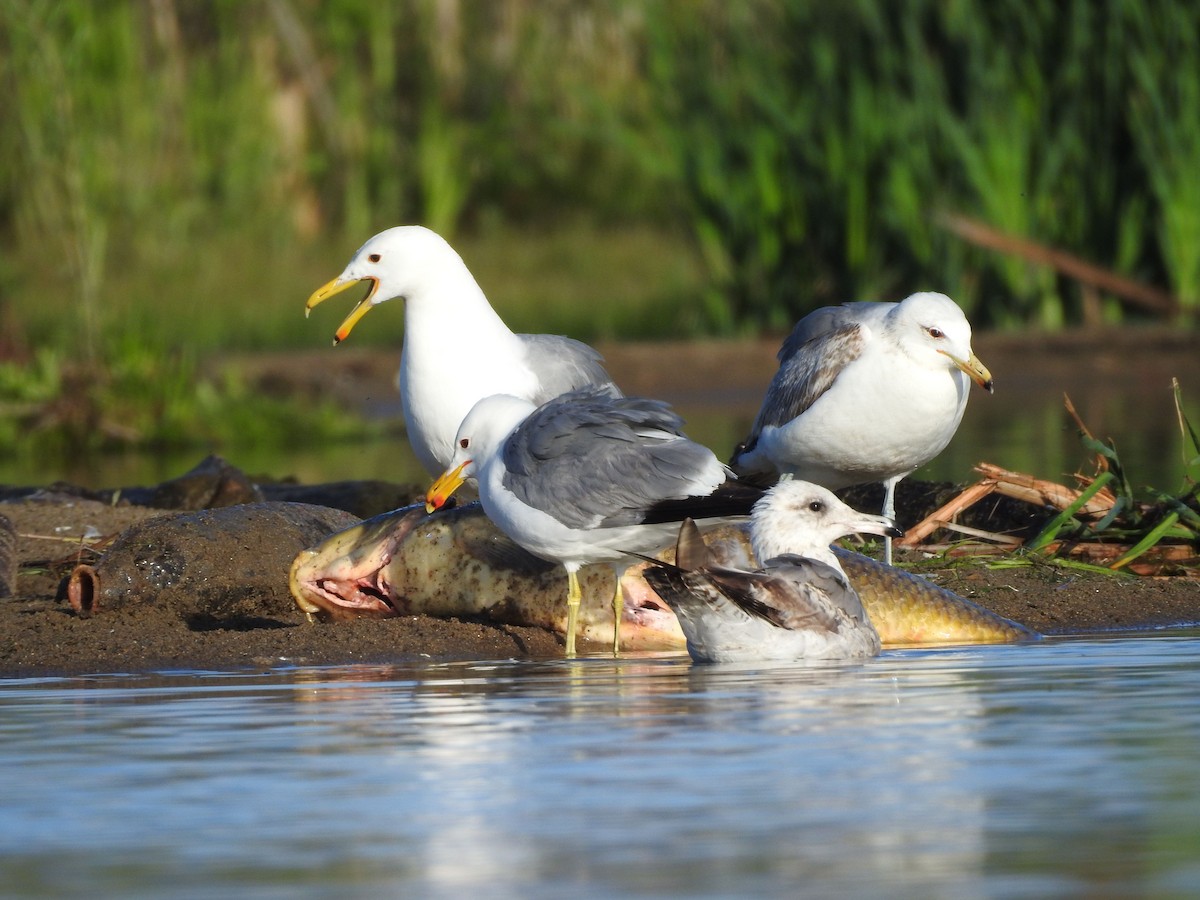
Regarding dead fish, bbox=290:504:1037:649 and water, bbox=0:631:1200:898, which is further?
dead fish, bbox=290:504:1037:649

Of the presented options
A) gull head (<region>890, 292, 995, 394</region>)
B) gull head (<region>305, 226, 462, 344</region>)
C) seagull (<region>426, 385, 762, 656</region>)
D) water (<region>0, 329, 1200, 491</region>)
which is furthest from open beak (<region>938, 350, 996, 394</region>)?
water (<region>0, 329, 1200, 491</region>)

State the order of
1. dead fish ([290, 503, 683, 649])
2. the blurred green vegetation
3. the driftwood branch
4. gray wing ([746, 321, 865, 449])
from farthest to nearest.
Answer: the driftwood branch, the blurred green vegetation, gray wing ([746, 321, 865, 449]), dead fish ([290, 503, 683, 649])

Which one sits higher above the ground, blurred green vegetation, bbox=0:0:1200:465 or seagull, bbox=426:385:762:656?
blurred green vegetation, bbox=0:0:1200:465

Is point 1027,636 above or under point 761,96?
under

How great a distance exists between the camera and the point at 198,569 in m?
7.12

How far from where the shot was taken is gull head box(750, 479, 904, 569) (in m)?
6.41

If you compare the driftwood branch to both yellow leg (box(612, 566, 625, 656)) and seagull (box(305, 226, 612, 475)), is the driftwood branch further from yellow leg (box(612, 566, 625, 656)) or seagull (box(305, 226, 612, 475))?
yellow leg (box(612, 566, 625, 656))

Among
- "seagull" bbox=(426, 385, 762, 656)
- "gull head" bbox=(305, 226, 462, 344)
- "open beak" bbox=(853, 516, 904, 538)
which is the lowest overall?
"open beak" bbox=(853, 516, 904, 538)

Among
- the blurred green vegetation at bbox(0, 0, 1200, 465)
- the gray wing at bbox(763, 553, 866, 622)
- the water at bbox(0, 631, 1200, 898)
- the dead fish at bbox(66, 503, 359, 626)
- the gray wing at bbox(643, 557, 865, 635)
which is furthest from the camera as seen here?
the blurred green vegetation at bbox(0, 0, 1200, 465)

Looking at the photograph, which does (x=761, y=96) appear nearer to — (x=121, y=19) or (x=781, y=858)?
(x=121, y=19)

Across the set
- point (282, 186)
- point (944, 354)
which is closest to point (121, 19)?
point (282, 186)

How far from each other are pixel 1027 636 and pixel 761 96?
409 inches

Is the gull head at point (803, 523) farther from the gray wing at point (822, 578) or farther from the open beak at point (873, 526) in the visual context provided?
the gray wing at point (822, 578)

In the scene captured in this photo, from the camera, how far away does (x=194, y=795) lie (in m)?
4.19
